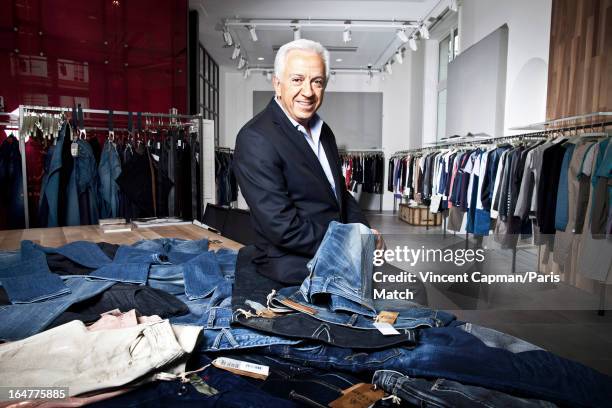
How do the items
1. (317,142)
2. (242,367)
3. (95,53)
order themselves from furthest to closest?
(95,53)
(317,142)
(242,367)

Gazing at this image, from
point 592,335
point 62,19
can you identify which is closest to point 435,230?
point 592,335

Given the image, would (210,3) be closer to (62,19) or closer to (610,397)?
(62,19)

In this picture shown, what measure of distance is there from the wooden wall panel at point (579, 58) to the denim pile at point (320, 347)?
375cm

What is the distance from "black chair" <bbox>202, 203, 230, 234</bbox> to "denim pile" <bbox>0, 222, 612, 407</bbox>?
1.70 metres

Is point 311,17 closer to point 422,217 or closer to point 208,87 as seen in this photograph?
point 208,87

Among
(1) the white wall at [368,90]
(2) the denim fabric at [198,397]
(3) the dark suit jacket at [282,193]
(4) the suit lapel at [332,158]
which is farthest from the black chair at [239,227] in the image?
(1) the white wall at [368,90]

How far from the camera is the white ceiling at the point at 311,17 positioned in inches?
286

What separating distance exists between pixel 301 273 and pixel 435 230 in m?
7.55

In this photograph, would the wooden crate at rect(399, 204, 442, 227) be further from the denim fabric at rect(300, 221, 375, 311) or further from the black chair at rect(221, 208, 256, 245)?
the denim fabric at rect(300, 221, 375, 311)

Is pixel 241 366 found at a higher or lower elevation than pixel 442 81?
lower

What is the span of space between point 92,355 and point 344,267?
1.87ft

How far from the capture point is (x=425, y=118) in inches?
383

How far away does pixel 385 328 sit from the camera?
0.87m

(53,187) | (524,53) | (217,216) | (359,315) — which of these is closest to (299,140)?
(359,315)
